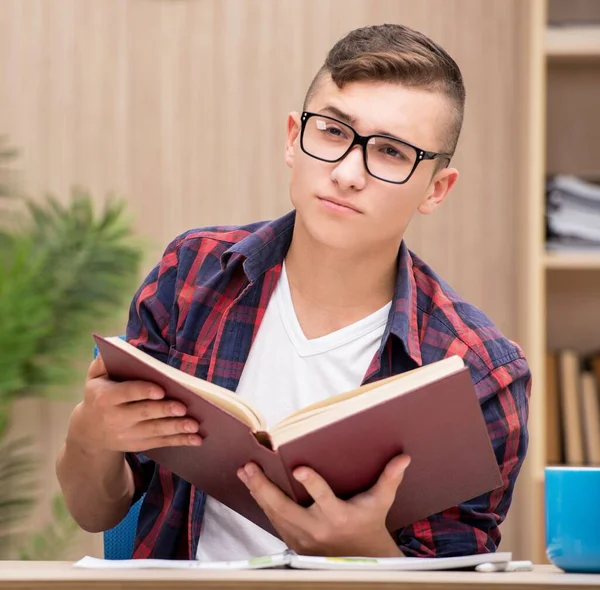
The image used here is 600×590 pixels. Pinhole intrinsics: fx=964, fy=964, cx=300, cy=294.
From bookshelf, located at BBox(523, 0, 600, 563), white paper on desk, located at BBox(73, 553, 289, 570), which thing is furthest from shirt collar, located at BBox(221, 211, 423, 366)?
bookshelf, located at BBox(523, 0, 600, 563)

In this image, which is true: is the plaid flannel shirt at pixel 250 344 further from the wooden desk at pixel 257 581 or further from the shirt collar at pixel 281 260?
the wooden desk at pixel 257 581

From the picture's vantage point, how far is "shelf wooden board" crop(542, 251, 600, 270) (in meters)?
2.40

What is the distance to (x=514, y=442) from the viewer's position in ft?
4.33

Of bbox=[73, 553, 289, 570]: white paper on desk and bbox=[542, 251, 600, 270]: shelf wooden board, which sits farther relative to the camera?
bbox=[542, 251, 600, 270]: shelf wooden board

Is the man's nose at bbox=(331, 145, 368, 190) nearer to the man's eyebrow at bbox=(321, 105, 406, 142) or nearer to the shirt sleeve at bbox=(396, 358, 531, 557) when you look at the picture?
the man's eyebrow at bbox=(321, 105, 406, 142)

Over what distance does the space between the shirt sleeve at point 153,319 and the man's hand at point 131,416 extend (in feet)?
0.91

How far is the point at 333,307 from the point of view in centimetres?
143

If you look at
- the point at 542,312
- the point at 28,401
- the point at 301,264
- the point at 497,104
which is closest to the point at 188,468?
the point at 301,264

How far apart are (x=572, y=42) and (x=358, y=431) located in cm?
180

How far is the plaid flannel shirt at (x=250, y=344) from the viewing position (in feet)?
4.25

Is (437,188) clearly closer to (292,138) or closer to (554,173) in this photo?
(292,138)

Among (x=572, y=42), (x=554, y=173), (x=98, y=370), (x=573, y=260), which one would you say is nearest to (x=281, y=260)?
(x=98, y=370)

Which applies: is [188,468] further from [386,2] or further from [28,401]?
[386,2]

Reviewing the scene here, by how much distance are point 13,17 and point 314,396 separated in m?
1.92
